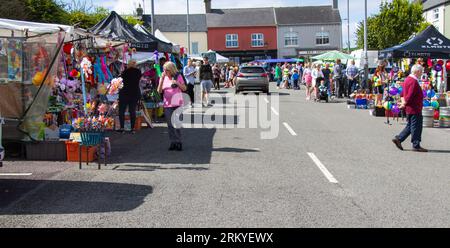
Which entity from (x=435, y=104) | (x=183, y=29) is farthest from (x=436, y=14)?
(x=435, y=104)

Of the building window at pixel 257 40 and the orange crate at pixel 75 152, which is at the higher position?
the building window at pixel 257 40

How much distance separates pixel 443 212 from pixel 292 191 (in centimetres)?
197

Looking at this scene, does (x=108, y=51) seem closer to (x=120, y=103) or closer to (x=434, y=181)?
(x=120, y=103)

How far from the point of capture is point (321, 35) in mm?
76625

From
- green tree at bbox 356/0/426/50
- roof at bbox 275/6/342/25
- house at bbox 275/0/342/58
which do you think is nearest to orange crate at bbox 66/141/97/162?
green tree at bbox 356/0/426/50

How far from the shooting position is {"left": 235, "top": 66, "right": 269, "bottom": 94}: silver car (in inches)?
1284

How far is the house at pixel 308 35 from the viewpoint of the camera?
76.5 m

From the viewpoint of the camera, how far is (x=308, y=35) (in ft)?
252

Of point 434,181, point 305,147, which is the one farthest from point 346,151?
point 434,181

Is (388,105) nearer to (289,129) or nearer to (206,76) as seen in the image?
(289,129)

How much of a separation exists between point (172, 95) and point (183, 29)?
67897 millimetres

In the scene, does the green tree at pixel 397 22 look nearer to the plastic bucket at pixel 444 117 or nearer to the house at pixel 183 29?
the house at pixel 183 29

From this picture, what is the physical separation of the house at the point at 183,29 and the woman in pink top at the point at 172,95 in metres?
65.6

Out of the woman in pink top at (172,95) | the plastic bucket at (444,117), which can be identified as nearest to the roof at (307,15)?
the plastic bucket at (444,117)
